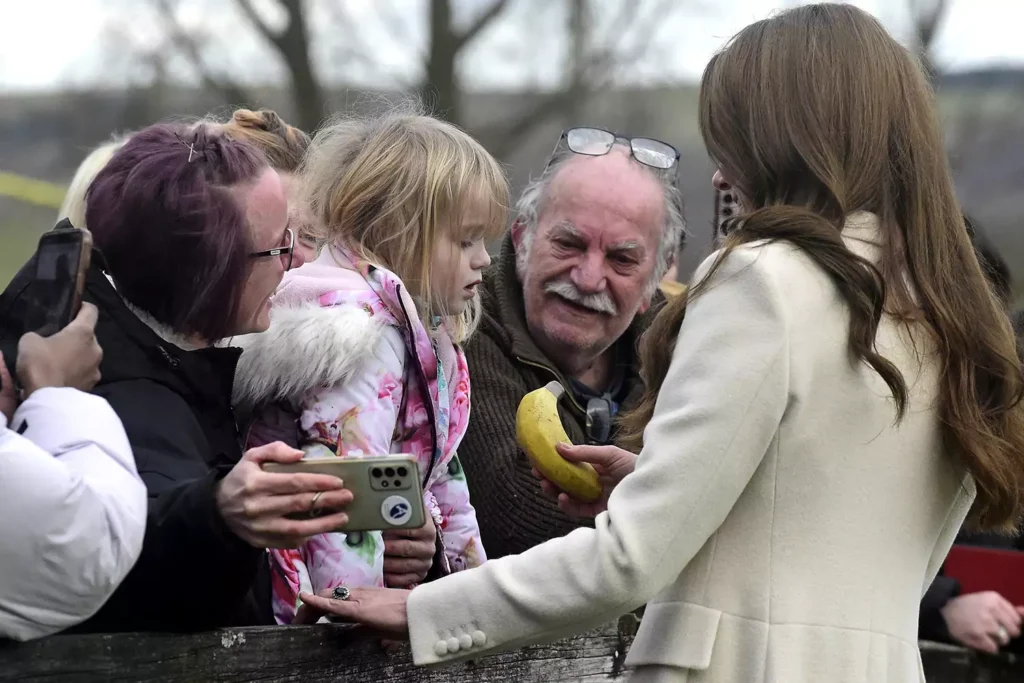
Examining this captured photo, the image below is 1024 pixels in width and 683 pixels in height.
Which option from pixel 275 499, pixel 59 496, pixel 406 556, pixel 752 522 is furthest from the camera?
pixel 406 556

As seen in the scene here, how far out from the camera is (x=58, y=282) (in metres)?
1.74

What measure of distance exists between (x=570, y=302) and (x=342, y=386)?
137cm

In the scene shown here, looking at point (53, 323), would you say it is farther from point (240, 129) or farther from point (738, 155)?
point (240, 129)

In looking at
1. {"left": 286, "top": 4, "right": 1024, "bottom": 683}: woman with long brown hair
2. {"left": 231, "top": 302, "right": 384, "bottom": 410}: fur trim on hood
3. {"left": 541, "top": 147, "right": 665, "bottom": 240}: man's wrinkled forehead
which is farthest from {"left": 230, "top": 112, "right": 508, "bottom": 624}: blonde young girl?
{"left": 541, "top": 147, "right": 665, "bottom": 240}: man's wrinkled forehead

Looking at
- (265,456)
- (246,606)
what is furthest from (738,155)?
(246,606)

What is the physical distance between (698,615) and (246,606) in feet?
2.19

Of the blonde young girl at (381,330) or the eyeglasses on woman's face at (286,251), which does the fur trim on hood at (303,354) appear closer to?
the blonde young girl at (381,330)

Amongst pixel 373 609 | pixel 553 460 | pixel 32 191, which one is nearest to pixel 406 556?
pixel 553 460

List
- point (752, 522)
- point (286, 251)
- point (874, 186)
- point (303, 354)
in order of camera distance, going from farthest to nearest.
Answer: point (303, 354)
point (286, 251)
point (874, 186)
point (752, 522)

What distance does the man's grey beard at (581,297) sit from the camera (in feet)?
12.0

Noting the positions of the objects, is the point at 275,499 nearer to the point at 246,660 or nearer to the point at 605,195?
the point at 246,660

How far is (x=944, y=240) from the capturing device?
2035 millimetres

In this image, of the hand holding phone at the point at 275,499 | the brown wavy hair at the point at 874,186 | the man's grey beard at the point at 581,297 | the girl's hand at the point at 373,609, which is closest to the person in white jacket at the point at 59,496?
the hand holding phone at the point at 275,499

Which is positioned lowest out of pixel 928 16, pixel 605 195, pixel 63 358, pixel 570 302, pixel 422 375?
pixel 928 16
